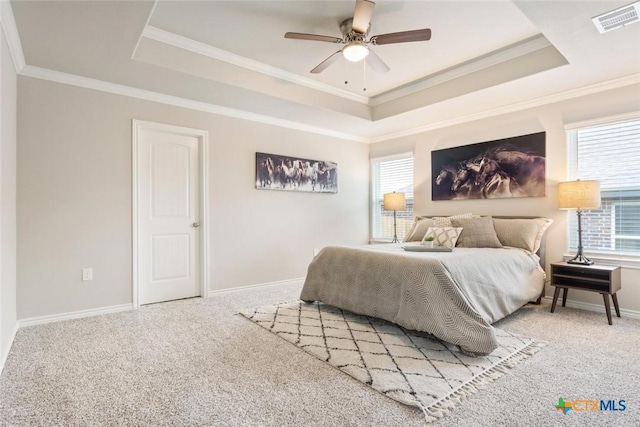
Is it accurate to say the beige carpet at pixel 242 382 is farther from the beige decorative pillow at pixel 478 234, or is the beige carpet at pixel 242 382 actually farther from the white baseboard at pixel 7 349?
the beige decorative pillow at pixel 478 234

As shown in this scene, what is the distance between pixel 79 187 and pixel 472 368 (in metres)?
3.65

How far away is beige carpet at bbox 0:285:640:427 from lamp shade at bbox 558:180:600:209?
1.09 m

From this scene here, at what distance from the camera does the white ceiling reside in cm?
244

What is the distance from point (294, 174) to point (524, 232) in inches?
116

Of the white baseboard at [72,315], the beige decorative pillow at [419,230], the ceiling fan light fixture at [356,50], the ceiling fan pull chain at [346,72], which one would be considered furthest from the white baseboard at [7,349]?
the beige decorative pillow at [419,230]

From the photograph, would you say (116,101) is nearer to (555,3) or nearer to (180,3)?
(180,3)

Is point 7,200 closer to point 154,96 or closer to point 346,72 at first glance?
point 154,96

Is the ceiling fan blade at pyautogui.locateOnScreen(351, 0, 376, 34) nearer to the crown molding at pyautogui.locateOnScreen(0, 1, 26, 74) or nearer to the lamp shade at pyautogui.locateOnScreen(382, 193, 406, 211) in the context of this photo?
the crown molding at pyautogui.locateOnScreen(0, 1, 26, 74)

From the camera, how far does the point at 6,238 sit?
7.82 ft

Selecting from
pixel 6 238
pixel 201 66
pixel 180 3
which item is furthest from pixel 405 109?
pixel 6 238

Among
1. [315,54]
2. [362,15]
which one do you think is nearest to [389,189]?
[315,54]

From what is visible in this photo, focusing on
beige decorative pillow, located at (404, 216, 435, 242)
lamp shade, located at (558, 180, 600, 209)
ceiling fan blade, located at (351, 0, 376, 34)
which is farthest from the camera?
beige decorative pillow, located at (404, 216, 435, 242)

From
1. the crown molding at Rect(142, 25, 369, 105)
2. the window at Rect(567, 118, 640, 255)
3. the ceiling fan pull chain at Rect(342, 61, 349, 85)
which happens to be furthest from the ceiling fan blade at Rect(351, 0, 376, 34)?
the window at Rect(567, 118, 640, 255)

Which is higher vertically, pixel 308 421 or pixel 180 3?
pixel 180 3
